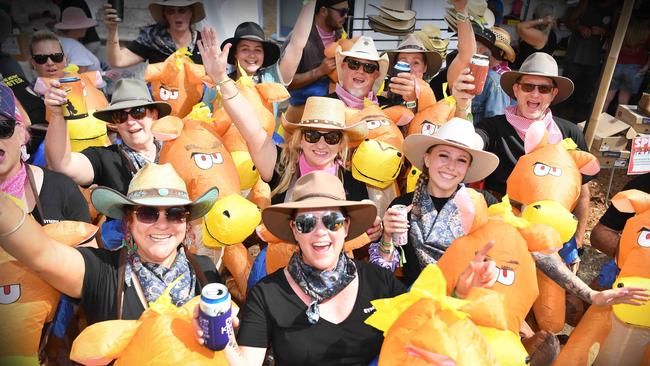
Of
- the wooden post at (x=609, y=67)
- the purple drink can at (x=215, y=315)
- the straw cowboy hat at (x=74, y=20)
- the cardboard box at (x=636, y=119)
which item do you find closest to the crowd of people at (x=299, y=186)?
the purple drink can at (x=215, y=315)

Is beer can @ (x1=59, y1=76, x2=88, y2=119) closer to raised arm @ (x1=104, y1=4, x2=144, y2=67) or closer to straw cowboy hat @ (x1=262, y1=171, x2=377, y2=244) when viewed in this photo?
straw cowboy hat @ (x1=262, y1=171, x2=377, y2=244)

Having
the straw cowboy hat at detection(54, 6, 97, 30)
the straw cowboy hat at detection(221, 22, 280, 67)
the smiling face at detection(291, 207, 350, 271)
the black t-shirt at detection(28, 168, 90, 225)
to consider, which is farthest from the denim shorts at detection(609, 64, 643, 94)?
the black t-shirt at detection(28, 168, 90, 225)

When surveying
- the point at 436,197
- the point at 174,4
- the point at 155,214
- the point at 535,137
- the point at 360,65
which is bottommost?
the point at 436,197

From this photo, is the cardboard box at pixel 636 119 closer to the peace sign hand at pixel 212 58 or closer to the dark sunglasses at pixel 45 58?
the peace sign hand at pixel 212 58

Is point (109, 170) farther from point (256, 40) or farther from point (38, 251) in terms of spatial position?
point (256, 40)

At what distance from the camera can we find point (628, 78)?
690 centimetres

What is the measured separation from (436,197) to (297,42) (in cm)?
198

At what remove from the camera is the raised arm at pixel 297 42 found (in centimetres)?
399

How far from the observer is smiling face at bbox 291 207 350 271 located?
2078mm

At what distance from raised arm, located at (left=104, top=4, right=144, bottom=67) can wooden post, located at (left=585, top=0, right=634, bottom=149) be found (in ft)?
13.9

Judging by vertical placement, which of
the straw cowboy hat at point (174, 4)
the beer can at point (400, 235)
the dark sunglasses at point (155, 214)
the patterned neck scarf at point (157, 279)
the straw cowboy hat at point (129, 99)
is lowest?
the patterned neck scarf at point (157, 279)

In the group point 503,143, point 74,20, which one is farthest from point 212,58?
point 74,20

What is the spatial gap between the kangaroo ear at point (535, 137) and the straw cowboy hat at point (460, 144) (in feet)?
1.43

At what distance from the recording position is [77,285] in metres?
1.96
